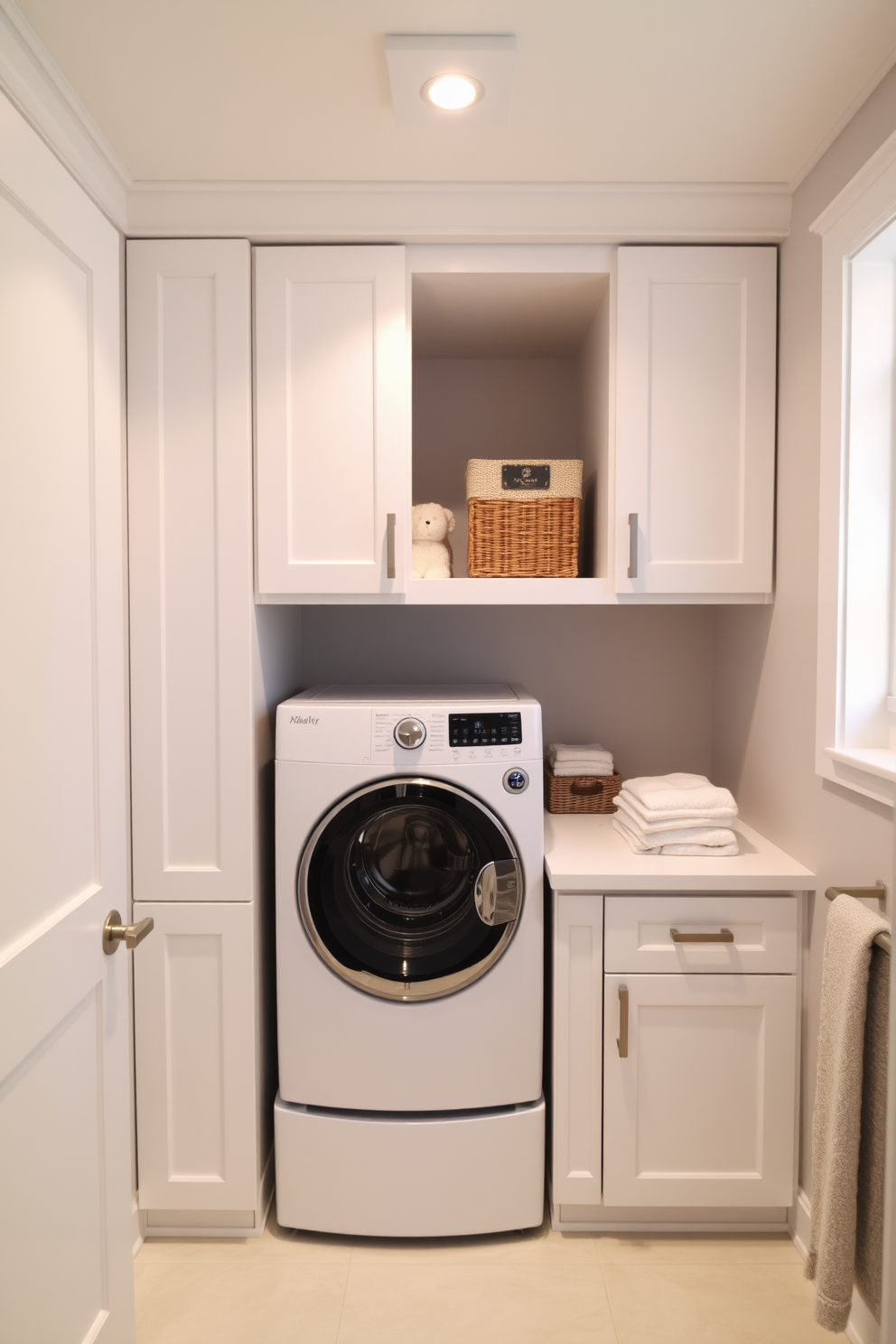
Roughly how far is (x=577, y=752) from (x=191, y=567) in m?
1.18

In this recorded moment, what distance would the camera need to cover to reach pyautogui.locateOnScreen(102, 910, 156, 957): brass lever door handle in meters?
1.31

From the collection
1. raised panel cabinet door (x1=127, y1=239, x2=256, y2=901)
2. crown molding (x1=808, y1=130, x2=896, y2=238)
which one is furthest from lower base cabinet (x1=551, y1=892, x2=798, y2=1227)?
crown molding (x1=808, y1=130, x2=896, y2=238)

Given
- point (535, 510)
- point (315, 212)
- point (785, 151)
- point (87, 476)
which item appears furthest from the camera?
point (535, 510)

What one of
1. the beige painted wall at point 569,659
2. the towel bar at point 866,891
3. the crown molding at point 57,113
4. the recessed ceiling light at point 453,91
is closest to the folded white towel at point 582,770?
the beige painted wall at point 569,659

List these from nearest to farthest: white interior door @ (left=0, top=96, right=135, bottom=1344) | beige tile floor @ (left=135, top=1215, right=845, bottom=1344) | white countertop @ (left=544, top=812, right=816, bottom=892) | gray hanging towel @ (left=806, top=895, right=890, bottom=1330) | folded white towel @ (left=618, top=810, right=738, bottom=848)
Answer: white interior door @ (left=0, top=96, right=135, bottom=1344)
gray hanging towel @ (left=806, top=895, right=890, bottom=1330)
beige tile floor @ (left=135, top=1215, right=845, bottom=1344)
white countertop @ (left=544, top=812, right=816, bottom=892)
folded white towel @ (left=618, top=810, right=738, bottom=848)

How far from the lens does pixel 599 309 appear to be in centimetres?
213

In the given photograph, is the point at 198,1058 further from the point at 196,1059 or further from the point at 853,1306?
the point at 853,1306

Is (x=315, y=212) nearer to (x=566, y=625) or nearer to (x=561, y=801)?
(x=566, y=625)

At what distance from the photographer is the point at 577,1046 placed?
6.21 ft

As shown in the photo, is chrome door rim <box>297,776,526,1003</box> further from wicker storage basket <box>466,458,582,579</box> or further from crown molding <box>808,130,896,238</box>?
crown molding <box>808,130,896,238</box>

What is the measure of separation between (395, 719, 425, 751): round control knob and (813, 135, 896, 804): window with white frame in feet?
2.82

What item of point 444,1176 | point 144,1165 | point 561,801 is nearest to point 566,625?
point 561,801

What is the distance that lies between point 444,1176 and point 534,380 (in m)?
2.17

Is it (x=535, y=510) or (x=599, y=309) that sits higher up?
(x=599, y=309)
